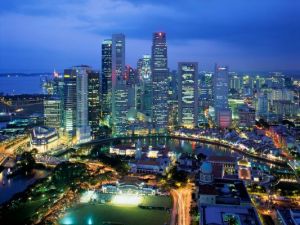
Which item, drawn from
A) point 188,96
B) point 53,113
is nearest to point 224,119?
point 188,96

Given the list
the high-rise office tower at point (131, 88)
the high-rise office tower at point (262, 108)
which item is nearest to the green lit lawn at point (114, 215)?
the high-rise office tower at point (131, 88)

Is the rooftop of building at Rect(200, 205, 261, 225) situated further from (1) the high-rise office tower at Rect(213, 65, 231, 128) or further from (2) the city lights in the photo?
(1) the high-rise office tower at Rect(213, 65, 231, 128)

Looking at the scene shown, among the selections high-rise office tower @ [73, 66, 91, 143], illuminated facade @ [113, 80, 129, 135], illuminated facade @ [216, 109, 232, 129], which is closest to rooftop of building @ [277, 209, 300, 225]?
high-rise office tower @ [73, 66, 91, 143]

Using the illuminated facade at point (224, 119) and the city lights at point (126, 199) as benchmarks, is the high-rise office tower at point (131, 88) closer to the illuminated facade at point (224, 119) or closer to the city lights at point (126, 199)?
the illuminated facade at point (224, 119)

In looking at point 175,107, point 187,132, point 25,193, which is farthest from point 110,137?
point 25,193

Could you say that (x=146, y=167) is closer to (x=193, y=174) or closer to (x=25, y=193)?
(x=193, y=174)

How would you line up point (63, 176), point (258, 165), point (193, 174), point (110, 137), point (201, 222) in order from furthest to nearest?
point (110, 137) < point (258, 165) < point (193, 174) < point (63, 176) < point (201, 222)

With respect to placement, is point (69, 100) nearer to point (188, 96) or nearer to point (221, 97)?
point (188, 96)
